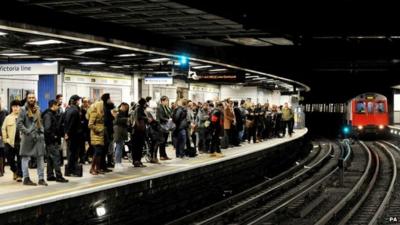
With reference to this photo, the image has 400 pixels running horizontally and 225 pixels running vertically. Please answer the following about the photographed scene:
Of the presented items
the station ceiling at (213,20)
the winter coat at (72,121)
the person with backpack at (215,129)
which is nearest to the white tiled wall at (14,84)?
the station ceiling at (213,20)

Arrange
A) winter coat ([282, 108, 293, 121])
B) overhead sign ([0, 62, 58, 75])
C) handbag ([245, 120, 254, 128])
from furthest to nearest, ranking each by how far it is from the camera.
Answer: winter coat ([282, 108, 293, 121]) < handbag ([245, 120, 254, 128]) < overhead sign ([0, 62, 58, 75])

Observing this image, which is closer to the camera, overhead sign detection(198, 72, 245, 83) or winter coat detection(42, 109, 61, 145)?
winter coat detection(42, 109, 61, 145)

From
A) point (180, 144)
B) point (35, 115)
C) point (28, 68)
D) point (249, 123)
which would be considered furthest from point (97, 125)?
point (249, 123)

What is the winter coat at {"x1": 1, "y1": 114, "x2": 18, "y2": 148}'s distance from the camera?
11641mm

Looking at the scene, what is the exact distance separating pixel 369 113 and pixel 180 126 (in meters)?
24.8

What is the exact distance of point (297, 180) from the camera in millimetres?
21000

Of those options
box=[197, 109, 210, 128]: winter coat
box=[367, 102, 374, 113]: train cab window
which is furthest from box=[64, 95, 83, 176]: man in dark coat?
box=[367, 102, 374, 113]: train cab window

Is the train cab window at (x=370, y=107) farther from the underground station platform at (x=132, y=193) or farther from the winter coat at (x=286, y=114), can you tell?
the underground station platform at (x=132, y=193)

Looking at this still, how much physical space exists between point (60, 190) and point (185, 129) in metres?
6.58

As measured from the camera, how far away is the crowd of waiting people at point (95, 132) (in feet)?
34.6

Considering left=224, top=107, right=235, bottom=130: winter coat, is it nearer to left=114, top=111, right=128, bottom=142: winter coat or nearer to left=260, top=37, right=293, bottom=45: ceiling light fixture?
left=260, top=37, right=293, bottom=45: ceiling light fixture

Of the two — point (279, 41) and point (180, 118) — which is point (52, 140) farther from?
point (279, 41)

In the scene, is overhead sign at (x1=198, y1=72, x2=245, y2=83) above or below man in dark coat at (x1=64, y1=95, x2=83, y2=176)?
above

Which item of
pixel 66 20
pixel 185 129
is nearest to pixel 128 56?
pixel 185 129
